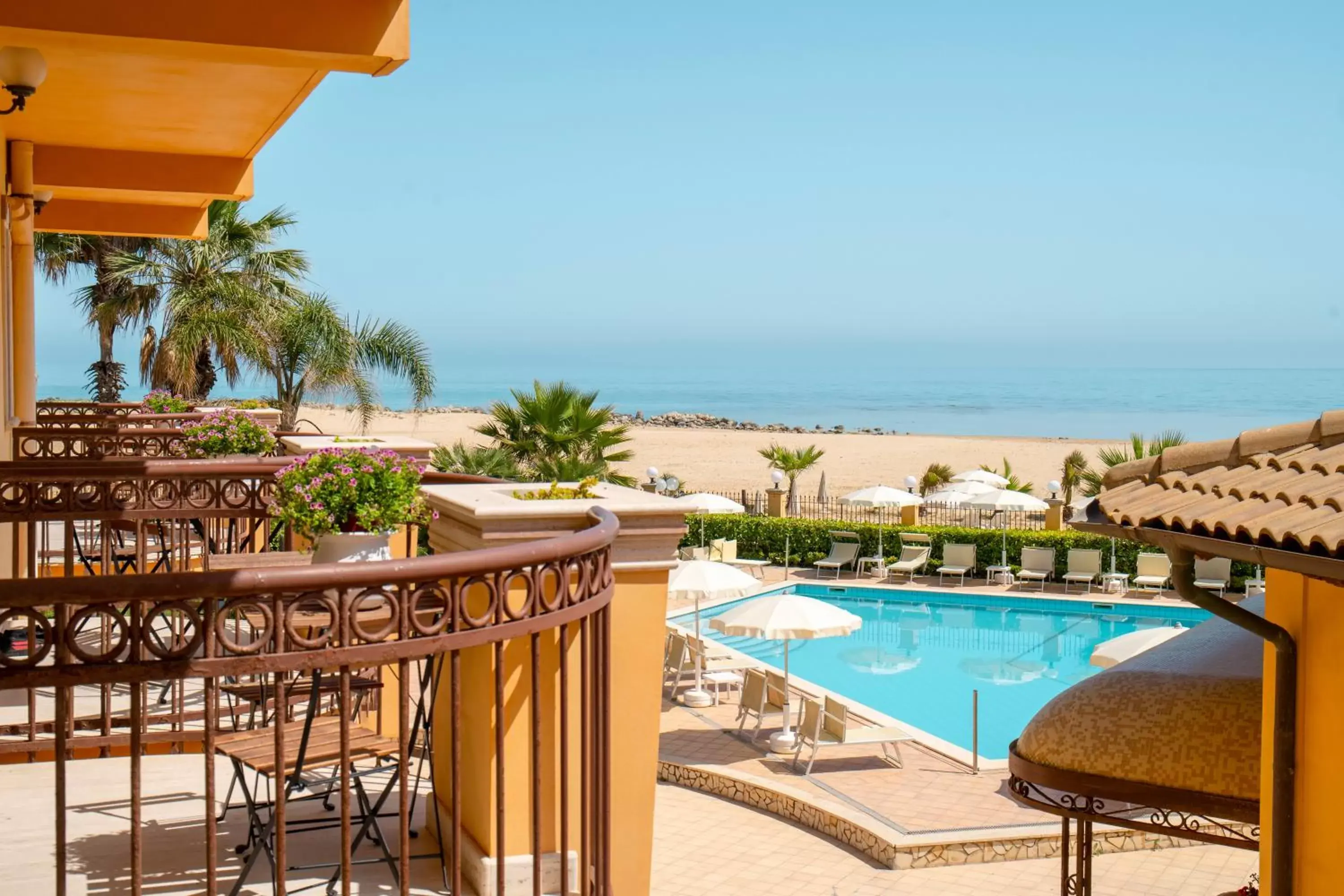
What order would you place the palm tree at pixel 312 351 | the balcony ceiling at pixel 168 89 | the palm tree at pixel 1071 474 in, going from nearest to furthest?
the balcony ceiling at pixel 168 89 → the palm tree at pixel 312 351 → the palm tree at pixel 1071 474

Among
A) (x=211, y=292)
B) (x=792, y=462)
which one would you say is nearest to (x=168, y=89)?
(x=211, y=292)

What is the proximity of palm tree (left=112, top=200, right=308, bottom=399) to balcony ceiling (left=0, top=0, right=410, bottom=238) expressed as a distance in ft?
20.6

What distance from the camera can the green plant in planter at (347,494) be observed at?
17.2 ft

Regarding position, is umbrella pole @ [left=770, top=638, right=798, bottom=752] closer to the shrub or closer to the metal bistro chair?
the shrub

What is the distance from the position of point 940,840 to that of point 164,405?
342 inches

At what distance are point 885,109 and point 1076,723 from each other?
461 feet

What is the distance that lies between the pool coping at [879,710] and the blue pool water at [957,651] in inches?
4.2

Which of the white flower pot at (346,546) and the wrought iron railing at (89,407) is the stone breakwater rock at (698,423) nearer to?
the wrought iron railing at (89,407)

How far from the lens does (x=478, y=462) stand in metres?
19.3

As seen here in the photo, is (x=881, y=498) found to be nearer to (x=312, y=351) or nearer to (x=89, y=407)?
(x=312, y=351)

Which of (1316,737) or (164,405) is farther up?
(164,405)

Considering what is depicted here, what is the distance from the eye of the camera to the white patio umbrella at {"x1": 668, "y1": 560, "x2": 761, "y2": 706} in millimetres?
15945

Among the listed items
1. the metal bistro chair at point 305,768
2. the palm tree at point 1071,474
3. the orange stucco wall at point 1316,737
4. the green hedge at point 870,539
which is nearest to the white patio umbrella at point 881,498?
the green hedge at point 870,539

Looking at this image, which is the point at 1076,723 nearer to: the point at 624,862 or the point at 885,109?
the point at 624,862
